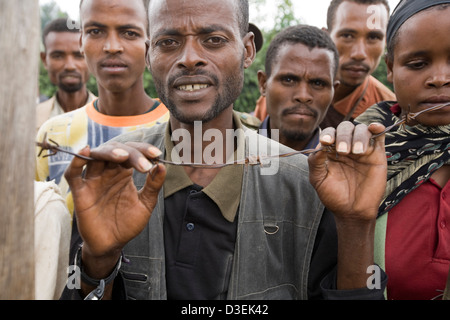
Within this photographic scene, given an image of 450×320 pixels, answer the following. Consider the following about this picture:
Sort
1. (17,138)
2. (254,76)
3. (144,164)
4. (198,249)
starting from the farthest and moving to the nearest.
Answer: (254,76), (198,249), (144,164), (17,138)

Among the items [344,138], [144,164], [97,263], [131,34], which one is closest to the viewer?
[144,164]

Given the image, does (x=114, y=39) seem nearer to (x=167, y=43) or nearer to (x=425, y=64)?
(x=167, y=43)

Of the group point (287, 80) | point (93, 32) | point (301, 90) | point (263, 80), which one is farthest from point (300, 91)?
point (93, 32)

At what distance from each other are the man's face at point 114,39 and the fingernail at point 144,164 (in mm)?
1852

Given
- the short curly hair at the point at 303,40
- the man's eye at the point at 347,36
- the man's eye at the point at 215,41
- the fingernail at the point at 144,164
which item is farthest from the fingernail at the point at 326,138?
the man's eye at the point at 347,36

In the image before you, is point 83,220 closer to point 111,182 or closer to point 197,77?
point 111,182

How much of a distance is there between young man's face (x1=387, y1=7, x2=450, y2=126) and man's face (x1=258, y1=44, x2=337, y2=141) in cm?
117

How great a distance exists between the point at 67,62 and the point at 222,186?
12.4ft

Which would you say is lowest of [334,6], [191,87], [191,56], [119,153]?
[119,153]

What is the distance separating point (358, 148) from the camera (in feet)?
4.95

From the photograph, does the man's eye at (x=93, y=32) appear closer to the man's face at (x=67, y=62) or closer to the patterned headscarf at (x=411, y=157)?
the man's face at (x=67, y=62)

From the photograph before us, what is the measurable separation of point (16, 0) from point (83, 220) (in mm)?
777

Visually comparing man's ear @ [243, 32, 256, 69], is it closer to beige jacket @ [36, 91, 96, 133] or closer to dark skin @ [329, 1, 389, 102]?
dark skin @ [329, 1, 389, 102]

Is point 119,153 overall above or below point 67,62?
below
